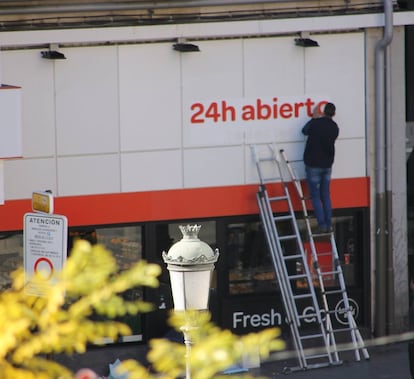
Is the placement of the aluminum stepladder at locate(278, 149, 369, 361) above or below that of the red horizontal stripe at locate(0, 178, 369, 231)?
below

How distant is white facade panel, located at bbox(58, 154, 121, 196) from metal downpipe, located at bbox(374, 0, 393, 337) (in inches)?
144

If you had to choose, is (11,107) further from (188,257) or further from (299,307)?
(299,307)

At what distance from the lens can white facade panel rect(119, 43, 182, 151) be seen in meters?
17.2

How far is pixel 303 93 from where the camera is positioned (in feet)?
59.3

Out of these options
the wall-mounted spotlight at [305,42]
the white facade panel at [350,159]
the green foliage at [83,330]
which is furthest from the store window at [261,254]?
the green foliage at [83,330]

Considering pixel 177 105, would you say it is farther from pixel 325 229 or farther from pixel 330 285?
pixel 330 285

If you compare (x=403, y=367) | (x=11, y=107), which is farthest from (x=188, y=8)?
(x=403, y=367)

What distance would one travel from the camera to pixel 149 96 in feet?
56.9

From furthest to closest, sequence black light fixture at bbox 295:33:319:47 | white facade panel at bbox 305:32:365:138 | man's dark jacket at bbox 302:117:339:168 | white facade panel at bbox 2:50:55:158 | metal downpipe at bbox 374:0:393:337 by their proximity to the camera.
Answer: metal downpipe at bbox 374:0:393:337
white facade panel at bbox 305:32:365:138
black light fixture at bbox 295:33:319:47
man's dark jacket at bbox 302:117:339:168
white facade panel at bbox 2:50:55:158

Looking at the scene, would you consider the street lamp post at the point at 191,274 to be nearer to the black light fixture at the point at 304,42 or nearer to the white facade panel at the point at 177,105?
the white facade panel at the point at 177,105

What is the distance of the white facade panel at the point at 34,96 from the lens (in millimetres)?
16547

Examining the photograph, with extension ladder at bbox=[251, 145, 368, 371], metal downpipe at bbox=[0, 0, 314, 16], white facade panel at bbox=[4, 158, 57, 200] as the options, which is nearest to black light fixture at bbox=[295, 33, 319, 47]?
metal downpipe at bbox=[0, 0, 314, 16]

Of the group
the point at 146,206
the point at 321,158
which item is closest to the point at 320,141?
the point at 321,158

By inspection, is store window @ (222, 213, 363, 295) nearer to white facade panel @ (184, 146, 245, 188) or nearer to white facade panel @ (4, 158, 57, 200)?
white facade panel @ (184, 146, 245, 188)
